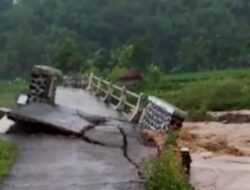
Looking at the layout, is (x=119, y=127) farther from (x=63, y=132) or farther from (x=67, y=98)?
(x=67, y=98)

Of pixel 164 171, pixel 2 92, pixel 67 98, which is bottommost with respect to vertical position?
pixel 2 92

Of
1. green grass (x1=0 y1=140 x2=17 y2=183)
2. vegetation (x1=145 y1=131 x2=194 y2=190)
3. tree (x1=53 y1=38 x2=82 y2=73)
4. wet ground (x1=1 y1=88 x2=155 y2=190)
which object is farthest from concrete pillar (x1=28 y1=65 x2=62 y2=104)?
tree (x1=53 y1=38 x2=82 y2=73)

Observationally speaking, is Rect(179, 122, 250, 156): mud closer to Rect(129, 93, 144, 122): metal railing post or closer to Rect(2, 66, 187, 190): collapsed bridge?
Rect(2, 66, 187, 190): collapsed bridge

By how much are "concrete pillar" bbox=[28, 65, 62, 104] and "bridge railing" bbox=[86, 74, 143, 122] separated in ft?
7.48

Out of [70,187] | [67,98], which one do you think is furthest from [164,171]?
[67,98]

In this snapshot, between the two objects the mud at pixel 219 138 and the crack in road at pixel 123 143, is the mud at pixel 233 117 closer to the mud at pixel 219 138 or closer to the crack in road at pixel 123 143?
the mud at pixel 219 138

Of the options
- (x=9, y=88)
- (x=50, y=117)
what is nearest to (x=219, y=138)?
(x=50, y=117)

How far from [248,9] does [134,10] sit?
7.42 metres

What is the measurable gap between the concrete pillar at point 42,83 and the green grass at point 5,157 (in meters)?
2.93

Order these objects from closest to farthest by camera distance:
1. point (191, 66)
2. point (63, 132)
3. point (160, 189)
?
point (160, 189) → point (63, 132) → point (191, 66)

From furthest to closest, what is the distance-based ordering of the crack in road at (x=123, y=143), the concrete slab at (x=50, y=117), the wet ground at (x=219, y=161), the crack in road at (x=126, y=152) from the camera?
1. the concrete slab at (x=50, y=117)
2. the wet ground at (x=219, y=161)
3. the crack in road at (x=123, y=143)
4. the crack in road at (x=126, y=152)

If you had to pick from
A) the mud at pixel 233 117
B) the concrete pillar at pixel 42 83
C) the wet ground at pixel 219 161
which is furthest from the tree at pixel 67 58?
the concrete pillar at pixel 42 83

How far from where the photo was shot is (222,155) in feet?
42.0

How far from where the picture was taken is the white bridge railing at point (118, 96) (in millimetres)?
14955
